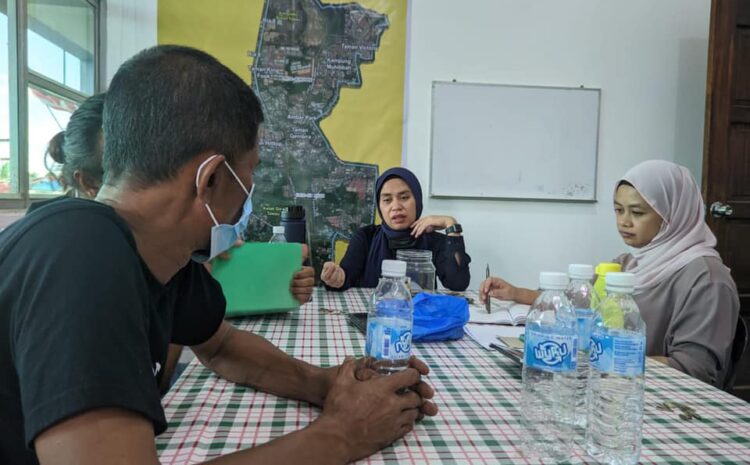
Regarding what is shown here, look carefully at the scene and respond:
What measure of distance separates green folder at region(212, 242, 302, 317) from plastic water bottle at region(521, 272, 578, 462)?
0.83 metres

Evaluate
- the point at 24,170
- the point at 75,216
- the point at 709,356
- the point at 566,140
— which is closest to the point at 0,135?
the point at 24,170

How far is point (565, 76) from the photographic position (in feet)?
10.1

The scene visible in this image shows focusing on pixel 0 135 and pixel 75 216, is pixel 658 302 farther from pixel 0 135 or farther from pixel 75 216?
pixel 0 135

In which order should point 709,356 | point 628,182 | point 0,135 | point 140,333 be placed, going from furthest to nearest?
point 0,135 → point 628,182 → point 709,356 → point 140,333

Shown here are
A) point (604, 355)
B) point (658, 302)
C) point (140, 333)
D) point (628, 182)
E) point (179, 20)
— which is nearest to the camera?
point (140, 333)

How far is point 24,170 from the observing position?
87.7 inches

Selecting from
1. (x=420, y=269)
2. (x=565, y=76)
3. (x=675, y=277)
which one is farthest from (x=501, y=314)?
(x=565, y=76)

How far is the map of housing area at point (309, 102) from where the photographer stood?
2957 millimetres

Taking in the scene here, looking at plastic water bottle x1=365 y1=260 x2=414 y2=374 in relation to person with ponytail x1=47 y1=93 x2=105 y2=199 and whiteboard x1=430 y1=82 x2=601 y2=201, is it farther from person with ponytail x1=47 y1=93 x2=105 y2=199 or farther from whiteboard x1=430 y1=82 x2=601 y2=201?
whiteboard x1=430 y1=82 x2=601 y2=201

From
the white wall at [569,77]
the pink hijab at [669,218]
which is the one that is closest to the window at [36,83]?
the white wall at [569,77]

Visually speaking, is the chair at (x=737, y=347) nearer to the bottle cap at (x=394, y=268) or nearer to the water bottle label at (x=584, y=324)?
the water bottle label at (x=584, y=324)

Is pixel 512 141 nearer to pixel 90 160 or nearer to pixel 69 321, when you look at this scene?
pixel 90 160

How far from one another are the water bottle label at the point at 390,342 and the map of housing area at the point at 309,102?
7.31 feet

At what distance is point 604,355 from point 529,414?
0.20 metres
